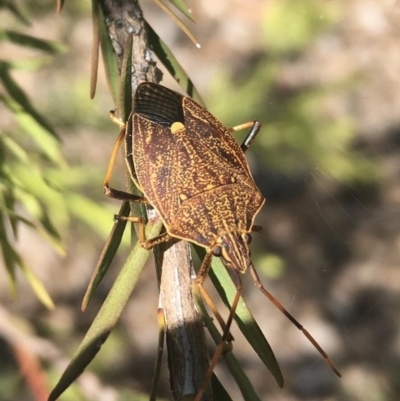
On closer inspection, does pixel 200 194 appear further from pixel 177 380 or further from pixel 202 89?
pixel 202 89

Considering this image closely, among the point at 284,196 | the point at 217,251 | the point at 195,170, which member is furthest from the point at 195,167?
the point at 284,196

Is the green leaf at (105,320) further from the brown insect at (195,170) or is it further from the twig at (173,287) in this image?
the brown insect at (195,170)

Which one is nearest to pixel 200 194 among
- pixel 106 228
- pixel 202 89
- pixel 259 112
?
pixel 106 228

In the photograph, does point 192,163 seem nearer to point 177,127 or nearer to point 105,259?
point 177,127

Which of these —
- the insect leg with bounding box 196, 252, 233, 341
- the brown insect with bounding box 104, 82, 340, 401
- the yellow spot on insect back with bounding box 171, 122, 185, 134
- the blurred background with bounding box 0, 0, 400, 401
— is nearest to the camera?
the insect leg with bounding box 196, 252, 233, 341

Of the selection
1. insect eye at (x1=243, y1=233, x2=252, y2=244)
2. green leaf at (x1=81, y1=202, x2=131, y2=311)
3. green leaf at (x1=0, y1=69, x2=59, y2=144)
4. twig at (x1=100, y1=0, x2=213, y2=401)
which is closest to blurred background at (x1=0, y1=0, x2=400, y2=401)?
green leaf at (x1=0, y1=69, x2=59, y2=144)

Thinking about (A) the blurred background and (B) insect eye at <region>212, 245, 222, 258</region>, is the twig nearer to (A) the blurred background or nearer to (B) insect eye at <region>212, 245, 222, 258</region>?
(B) insect eye at <region>212, 245, 222, 258</region>
